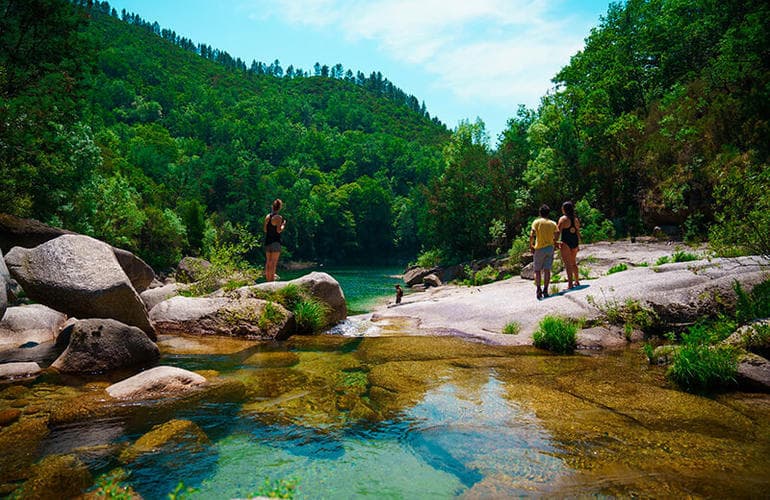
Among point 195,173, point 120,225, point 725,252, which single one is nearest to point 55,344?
point 725,252

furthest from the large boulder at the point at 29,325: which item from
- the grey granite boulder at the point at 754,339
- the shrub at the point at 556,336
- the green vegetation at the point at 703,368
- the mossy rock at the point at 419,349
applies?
the grey granite boulder at the point at 754,339

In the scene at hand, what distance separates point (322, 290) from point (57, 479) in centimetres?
985

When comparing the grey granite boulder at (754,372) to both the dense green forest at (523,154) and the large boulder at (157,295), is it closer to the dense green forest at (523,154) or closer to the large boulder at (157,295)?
the dense green forest at (523,154)

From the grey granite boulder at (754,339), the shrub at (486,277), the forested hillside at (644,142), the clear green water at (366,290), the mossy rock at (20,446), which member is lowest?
the clear green water at (366,290)

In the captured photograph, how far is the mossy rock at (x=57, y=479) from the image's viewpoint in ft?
14.2

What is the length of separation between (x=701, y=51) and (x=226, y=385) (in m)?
38.1

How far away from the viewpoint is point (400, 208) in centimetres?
10681

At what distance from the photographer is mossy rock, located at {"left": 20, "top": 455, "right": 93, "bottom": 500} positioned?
433cm

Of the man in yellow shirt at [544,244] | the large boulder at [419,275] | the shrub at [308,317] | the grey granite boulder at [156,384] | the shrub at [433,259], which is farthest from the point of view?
the shrub at [433,259]

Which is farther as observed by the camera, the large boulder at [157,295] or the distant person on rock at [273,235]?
the large boulder at [157,295]

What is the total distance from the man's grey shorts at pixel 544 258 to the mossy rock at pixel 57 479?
1235 cm

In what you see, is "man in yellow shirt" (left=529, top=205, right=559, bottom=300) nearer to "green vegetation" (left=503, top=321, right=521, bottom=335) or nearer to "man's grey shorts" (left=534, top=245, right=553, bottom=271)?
"man's grey shorts" (left=534, top=245, right=553, bottom=271)

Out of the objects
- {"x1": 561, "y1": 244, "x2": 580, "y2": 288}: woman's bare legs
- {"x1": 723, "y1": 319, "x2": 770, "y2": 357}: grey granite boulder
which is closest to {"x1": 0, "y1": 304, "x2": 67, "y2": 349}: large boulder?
{"x1": 561, "y1": 244, "x2": 580, "y2": 288}: woman's bare legs

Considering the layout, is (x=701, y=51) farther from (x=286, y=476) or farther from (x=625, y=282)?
(x=286, y=476)
